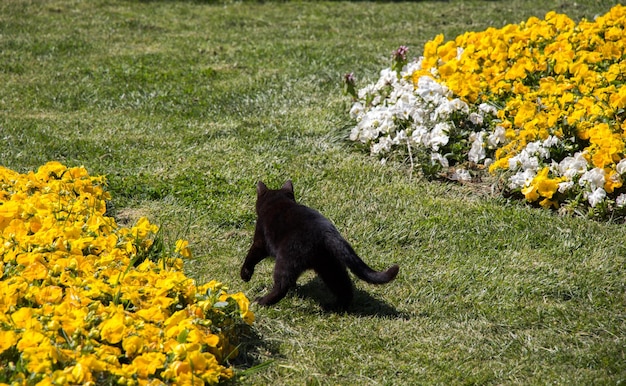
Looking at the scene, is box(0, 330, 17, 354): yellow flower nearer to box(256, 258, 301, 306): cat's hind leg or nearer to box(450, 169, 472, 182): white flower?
box(256, 258, 301, 306): cat's hind leg

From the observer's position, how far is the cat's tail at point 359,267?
3.71m

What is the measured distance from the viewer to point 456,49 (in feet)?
22.0

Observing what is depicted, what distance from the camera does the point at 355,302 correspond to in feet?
13.9

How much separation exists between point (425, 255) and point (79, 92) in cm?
466

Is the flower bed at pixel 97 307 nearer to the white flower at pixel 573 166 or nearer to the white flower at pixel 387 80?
the white flower at pixel 573 166

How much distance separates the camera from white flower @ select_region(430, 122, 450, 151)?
5.75 meters

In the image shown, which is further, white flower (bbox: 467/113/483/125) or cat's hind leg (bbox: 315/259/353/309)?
white flower (bbox: 467/113/483/125)

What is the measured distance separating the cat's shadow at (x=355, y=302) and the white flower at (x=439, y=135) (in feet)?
5.80

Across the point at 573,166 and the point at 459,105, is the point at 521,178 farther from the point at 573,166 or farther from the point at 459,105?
the point at 459,105

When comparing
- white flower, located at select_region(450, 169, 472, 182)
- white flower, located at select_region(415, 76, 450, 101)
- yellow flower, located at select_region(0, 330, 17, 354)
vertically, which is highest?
white flower, located at select_region(415, 76, 450, 101)

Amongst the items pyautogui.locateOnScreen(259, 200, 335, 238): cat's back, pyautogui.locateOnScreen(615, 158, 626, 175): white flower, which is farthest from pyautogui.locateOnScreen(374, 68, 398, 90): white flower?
pyautogui.locateOnScreen(259, 200, 335, 238): cat's back

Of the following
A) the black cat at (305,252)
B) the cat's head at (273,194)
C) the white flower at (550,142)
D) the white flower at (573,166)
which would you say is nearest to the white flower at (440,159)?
the white flower at (550,142)

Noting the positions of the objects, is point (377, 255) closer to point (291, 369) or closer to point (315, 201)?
point (315, 201)

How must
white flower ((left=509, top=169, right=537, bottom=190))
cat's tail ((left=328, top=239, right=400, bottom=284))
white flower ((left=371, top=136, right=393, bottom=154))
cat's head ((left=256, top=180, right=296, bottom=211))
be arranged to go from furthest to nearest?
white flower ((left=371, top=136, right=393, bottom=154)) → white flower ((left=509, top=169, right=537, bottom=190)) → cat's head ((left=256, top=180, right=296, bottom=211)) → cat's tail ((left=328, top=239, right=400, bottom=284))
